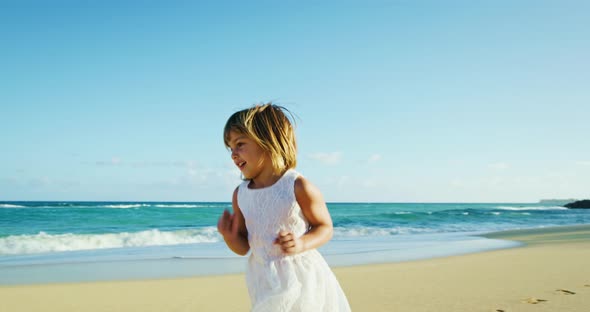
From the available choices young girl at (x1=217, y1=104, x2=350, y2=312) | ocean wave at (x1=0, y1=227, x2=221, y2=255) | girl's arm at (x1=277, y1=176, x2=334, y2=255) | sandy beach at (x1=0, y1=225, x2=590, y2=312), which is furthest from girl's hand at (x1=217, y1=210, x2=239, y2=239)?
ocean wave at (x1=0, y1=227, x2=221, y2=255)

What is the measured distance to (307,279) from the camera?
2.21 m

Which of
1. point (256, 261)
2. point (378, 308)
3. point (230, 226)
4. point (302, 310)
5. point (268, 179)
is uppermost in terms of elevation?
point (268, 179)

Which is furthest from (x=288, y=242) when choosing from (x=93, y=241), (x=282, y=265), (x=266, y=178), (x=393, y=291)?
(x=93, y=241)

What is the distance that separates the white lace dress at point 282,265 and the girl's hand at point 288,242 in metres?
0.08

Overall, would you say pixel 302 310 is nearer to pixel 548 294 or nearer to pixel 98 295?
pixel 548 294

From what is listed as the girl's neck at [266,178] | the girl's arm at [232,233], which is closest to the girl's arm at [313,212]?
the girl's neck at [266,178]

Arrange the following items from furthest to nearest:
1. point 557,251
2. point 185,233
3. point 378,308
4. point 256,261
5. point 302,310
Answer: point 185,233 → point 557,251 → point 378,308 → point 256,261 → point 302,310

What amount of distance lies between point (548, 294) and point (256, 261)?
12.7 feet

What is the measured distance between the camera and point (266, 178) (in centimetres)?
236

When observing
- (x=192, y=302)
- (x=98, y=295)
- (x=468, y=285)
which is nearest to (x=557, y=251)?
(x=468, y=285)

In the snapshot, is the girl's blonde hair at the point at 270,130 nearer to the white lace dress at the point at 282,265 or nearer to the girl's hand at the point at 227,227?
the white lace dress at the point at 282,265

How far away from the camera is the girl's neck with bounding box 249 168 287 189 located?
2.33 meters

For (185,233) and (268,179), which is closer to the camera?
(268,179)

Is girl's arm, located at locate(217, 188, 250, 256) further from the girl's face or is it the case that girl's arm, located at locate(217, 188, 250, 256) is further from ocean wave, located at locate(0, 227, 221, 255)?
ocean wave, located at locate(0, 227, 221, 255)
